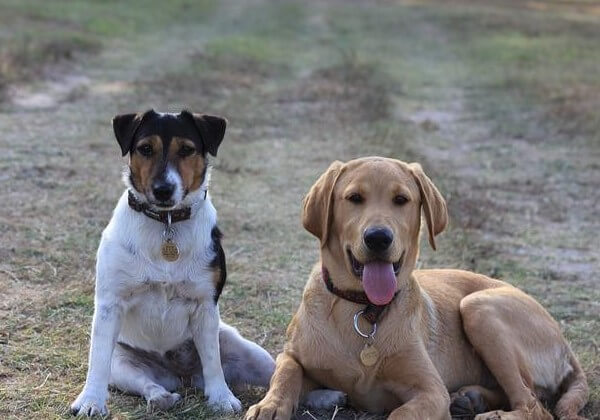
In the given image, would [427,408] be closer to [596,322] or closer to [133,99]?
[596,322]

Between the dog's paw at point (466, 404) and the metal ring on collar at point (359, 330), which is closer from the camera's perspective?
the metal ring on collar at point (359, 330)

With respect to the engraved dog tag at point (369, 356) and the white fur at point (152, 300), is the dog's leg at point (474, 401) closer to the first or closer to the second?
the engraved dog tag at point (369, 356)

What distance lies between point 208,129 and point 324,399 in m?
1.55

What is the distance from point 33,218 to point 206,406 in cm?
382

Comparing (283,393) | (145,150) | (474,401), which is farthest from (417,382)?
(145,150)

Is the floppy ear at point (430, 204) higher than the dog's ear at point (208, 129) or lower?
lower

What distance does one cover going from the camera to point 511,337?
5.19m

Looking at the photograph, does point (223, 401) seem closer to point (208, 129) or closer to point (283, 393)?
point (283, 393)

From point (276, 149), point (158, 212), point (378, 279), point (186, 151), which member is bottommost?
point (276, 149)

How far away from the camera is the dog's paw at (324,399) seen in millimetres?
4973

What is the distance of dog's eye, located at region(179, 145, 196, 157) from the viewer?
16.7ft

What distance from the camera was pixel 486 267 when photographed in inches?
307

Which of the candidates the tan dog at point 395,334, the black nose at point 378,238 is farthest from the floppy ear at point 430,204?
the black nose at point 378,238

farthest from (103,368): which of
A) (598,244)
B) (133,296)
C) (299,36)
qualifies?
(299,36)
